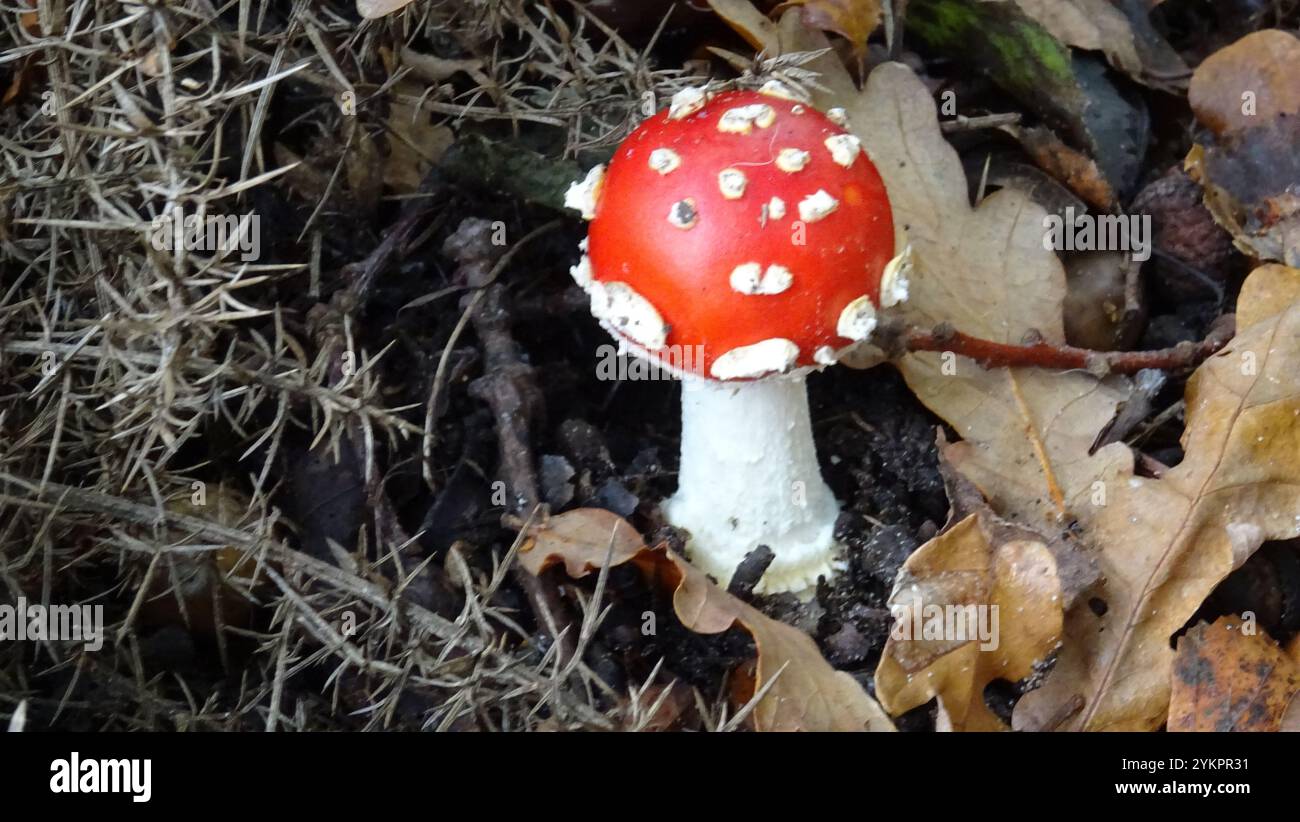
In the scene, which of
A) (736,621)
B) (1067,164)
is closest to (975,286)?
(1067,164)

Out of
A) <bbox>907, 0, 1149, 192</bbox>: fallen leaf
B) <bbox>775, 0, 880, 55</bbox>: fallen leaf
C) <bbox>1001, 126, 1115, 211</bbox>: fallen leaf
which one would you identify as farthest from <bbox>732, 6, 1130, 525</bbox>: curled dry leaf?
<bbox>907, 0, 1149, 192</bbox>: fallen leaf

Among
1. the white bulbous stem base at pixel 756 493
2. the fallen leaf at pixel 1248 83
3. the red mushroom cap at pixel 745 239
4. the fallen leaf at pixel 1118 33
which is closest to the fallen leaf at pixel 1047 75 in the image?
the fallen leaf at pixel 1118 33

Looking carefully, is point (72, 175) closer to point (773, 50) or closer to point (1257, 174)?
point (773, 50)

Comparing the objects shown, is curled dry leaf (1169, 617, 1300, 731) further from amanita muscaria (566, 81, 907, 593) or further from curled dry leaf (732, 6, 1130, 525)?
amanita muscaria (566, 81, 907, 593)

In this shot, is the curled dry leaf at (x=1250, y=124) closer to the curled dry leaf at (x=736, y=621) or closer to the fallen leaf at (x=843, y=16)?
the fallen leaf at (x=843, y=16)

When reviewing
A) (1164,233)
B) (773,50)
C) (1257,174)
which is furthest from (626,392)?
(1257,174)

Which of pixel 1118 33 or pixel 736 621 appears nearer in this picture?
pixel 736 621

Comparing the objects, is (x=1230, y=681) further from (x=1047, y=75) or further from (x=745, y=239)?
(x=1047, y=75)
